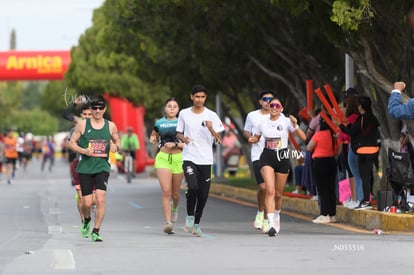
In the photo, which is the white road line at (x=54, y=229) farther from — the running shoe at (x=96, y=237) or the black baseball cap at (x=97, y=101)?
the black baseball cap at (x=97, y=101)

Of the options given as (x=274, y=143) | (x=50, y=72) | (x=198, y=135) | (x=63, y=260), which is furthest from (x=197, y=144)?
(x=50, y=72)

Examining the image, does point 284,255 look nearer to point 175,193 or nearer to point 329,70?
point 175,193

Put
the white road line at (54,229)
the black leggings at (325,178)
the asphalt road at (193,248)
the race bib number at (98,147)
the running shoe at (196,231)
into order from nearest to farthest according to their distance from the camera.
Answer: the asphalt road at (193,248)
the race bib number at (98,147)
the running shoe at (196,231)
the white road line at (54,229)
the black leggings at (325,178)

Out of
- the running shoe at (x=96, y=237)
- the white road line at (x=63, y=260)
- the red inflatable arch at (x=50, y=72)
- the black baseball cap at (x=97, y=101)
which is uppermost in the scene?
the red inflatable arch at (x=50, y=72)

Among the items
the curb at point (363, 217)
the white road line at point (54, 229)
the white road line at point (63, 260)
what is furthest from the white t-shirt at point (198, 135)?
the white road line at point (63, 260)

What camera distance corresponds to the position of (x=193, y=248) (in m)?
13.4

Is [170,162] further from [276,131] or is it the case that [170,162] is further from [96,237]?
[96,237]

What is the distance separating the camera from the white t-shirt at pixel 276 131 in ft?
50.9

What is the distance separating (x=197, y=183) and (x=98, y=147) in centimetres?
161

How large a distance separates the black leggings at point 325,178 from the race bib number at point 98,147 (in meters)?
4.28

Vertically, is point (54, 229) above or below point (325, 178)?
below

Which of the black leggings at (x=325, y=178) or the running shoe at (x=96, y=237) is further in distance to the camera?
the black leggings at (x=325, y=178)

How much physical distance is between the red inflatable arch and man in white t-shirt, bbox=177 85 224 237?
34736 mm

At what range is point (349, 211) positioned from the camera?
17859 mm
